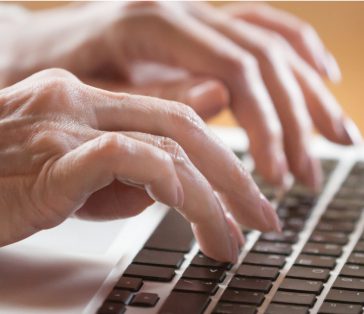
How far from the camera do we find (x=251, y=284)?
2.27 feet

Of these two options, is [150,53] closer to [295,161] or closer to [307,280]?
[295,161]

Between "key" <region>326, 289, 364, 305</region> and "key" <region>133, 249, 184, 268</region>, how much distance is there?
13 centimetres

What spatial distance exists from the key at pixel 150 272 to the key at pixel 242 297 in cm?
5

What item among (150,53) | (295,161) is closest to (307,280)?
(295,161)

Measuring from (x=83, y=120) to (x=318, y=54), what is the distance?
0.65 meters

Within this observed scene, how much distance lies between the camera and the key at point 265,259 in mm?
740

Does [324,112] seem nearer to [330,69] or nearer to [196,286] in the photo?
[330,69]

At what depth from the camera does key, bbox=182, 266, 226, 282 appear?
2.30ft

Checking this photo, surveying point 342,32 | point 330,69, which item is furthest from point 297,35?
point 342,32

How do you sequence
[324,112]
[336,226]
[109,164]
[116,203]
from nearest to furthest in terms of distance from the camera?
[109,164]
[116,203]
[336,226]
[324,112]

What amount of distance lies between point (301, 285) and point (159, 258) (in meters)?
0.13

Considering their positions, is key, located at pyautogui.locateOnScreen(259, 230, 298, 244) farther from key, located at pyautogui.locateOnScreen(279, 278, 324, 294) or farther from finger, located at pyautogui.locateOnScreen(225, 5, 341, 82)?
finger, located at pyautogui.locateOnScreen(225, 5, 341, 82)

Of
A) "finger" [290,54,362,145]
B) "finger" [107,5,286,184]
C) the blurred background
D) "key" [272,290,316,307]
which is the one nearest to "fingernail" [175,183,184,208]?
"key" [272,290,316,307]

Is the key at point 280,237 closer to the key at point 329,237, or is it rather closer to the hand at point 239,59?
the key at point 329,237
